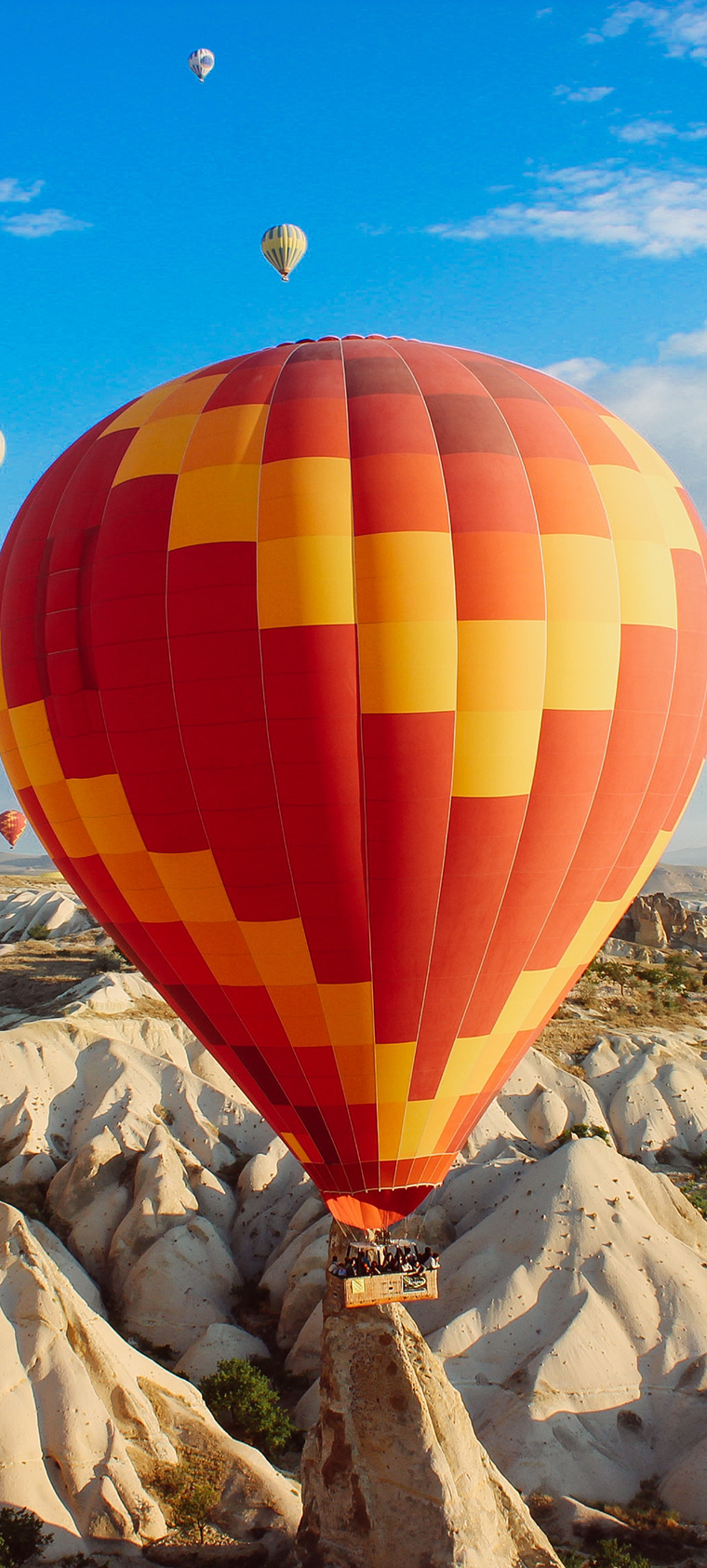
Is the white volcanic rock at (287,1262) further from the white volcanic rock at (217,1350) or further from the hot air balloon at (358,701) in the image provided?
the hot air balloon at (358,701)

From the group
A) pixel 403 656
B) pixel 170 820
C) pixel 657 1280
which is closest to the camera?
pixel 403 656

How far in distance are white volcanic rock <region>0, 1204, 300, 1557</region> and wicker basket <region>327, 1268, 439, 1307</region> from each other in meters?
7.75

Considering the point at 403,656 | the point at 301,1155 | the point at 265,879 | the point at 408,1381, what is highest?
the point at 403,656

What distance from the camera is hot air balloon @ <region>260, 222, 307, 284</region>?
2345cm

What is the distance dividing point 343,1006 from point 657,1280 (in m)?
16.6

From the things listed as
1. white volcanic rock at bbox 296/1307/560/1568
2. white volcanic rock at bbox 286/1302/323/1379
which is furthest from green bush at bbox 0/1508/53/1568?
white volcanic rock at bbox 286/1302/323/1379

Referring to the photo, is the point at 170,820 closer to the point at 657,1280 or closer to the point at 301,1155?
the point at 301,1155

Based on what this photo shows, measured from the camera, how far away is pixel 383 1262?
39.5ft

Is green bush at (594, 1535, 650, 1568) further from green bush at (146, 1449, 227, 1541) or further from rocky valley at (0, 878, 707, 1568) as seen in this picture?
green bush at (146, 1449, 227, 1541)

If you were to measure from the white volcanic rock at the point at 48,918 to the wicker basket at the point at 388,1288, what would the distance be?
5277cm

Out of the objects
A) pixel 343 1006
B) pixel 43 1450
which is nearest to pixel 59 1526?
pixel 43 1450

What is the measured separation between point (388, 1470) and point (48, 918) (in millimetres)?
56521

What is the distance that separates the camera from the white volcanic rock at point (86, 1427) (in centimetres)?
1655

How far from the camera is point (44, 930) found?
201 ft
